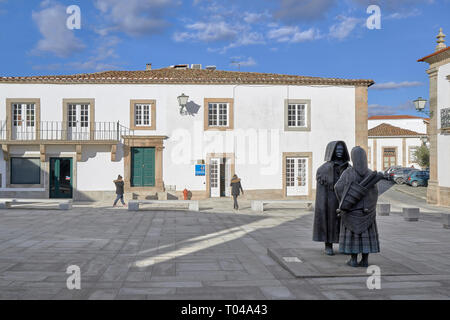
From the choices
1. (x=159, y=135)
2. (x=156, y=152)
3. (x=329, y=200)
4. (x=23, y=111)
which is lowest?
(x=329, y=200)

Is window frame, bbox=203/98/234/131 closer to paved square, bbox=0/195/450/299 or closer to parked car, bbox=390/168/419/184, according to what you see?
paved square, bbox=0/195/450/299

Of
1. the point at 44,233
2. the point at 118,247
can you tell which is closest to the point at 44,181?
the point at 44,233

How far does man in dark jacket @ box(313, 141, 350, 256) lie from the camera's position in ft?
23.1

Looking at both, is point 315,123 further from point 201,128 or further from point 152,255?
Answer: point 152,255

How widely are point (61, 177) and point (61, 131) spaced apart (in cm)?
230

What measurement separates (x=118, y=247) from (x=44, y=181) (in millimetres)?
13541

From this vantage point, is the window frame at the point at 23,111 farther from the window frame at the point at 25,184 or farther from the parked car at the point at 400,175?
the parked car at the point at 400,175

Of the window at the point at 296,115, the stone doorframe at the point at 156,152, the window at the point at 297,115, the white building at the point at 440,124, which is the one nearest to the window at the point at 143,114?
the stone doorframe at the point at 156,152

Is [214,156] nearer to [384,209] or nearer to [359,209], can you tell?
[384,209]

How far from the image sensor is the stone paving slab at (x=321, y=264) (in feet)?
19.5

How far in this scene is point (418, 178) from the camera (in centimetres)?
2797

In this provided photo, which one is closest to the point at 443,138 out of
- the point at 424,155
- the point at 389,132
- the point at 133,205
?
the point at 133,205

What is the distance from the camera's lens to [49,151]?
20266mm

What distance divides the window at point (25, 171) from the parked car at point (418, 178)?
2319 cm
